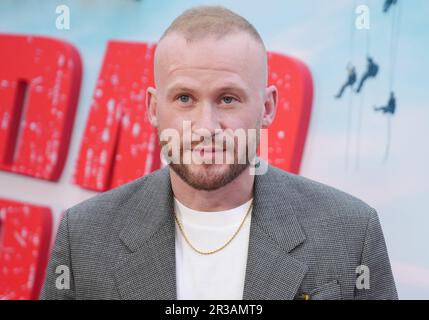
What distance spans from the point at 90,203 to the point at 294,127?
127 cm

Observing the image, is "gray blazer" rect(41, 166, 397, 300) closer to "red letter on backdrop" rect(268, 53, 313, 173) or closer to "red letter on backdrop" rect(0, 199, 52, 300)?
"red letter on backdrop" rect(268, 53, 313, 173)

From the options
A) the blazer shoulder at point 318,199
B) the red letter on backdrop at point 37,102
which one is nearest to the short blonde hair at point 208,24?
the blazer shoulder at point 318,199

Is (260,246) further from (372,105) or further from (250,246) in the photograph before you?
(372,105)

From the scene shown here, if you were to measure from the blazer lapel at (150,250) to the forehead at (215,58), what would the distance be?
1.20 ft

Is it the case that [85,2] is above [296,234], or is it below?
above

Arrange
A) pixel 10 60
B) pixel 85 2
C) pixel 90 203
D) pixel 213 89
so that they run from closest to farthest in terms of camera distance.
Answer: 1. pixel 213 89
2. pixel 90 203
3. pixel 85 2
4. pixel 10 60

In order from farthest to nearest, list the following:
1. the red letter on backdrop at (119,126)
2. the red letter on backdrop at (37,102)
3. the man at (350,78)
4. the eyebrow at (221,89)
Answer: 1. the red letter on backdrop at (37,102)
2. the red letter on backdrop at (119,126)
3. the man at (350,78)
4. the eyebrow at (221,89)

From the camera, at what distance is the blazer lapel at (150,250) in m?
1.67

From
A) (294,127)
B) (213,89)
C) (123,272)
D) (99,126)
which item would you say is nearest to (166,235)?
(123,272)

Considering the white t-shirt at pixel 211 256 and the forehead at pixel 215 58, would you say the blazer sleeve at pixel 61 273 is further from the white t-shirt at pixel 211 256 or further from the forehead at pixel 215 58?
the forehead at pixel 215 58

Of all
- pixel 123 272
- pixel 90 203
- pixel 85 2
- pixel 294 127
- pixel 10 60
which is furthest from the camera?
pixel 10 60

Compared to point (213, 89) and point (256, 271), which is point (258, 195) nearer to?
point (256, 271)
